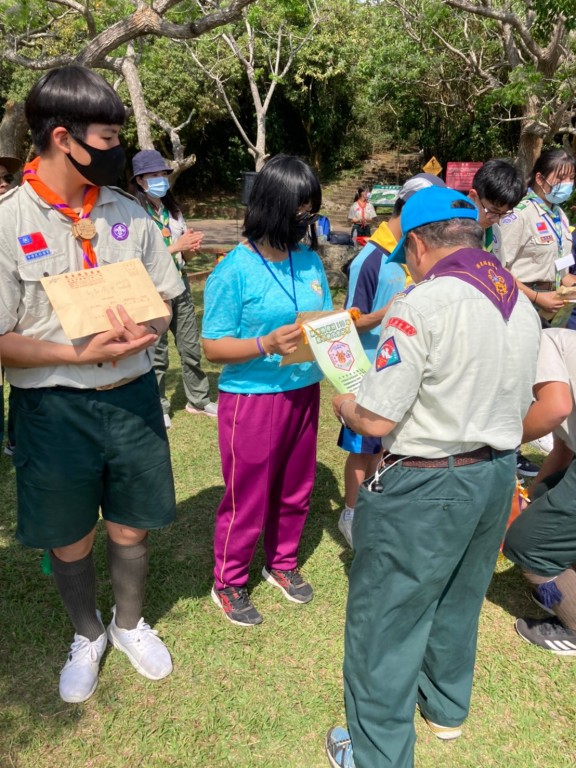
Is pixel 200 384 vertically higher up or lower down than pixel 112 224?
lower down

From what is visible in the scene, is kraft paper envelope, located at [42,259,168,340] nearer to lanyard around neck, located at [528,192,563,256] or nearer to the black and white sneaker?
the black and white sneaker

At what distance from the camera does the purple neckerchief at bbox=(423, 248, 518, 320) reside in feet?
5.08

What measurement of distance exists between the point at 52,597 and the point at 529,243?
147 inches

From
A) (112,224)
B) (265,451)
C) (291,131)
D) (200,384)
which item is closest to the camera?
(112,224)

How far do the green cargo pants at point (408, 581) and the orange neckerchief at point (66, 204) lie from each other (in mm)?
1160

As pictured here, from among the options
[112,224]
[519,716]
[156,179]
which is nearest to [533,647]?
[519,716]

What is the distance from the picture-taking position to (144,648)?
237 cm

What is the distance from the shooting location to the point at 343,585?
2938mm

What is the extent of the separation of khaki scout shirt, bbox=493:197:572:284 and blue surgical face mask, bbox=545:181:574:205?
0.15 m

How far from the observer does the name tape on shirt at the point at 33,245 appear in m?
1.76

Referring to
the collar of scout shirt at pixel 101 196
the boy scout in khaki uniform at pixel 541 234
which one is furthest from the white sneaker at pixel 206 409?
the collar of scout shirt at pixel 101 196

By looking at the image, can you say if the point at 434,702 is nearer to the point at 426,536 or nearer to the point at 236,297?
the point at 426,536

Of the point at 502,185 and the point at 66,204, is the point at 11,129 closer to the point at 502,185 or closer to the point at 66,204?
the point at 502,185

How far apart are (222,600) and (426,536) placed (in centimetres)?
141
